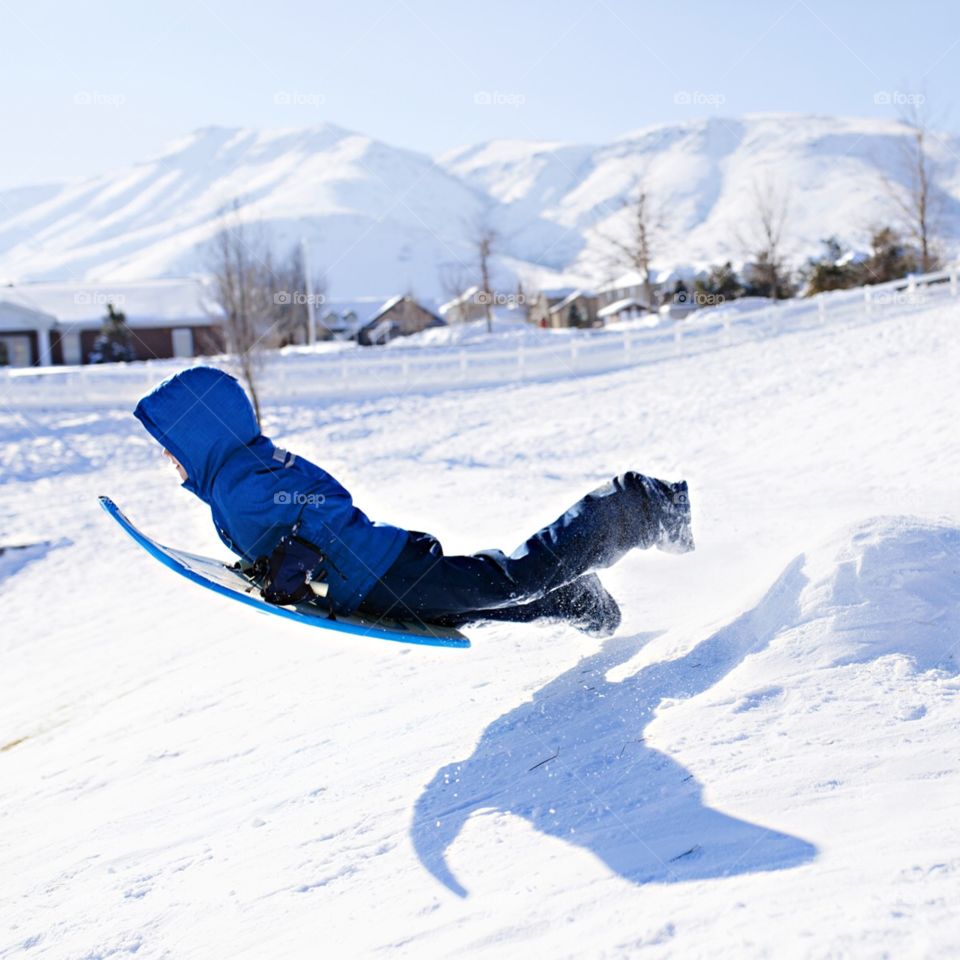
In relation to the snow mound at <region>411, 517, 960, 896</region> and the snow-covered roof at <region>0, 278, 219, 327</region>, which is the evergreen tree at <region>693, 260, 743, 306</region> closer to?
the snow-covered roof at <region>0, 278, 219, 327</region>

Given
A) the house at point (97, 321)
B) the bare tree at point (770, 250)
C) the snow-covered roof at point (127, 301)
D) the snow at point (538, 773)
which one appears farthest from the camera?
the snow-covered roof at point (127, 301)

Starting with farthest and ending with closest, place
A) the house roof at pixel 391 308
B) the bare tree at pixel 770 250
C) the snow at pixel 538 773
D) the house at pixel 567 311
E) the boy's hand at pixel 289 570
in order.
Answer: the house at pixel 567 311, the house roof at pixel 391 308, the bare tree at pixel 770 250, the boy's hand at pixel 289 570, the snow at pixel 538 773

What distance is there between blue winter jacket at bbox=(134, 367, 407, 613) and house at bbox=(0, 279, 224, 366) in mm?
40860

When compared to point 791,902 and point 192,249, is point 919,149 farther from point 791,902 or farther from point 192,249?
point 192,249

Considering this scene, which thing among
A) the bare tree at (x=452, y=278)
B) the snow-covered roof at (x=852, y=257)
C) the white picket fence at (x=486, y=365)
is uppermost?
the bare tree at (x=452, y=278)

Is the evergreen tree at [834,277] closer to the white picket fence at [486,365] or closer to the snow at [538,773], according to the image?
the white picket fence at [486,365]

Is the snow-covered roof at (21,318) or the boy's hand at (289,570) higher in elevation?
the snow-covered roof at (21,318)

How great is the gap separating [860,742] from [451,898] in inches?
51.6

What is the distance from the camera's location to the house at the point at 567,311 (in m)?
69.4

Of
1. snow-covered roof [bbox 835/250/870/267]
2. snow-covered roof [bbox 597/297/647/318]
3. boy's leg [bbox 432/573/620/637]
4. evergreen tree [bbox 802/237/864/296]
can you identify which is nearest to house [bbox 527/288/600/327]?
snow-covered roof [bbox 597/297/647/318]

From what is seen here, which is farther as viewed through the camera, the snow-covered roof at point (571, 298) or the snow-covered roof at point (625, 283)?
the snow-covered roof at point (571, 298)

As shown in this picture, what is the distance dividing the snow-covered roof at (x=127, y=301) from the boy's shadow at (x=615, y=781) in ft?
140

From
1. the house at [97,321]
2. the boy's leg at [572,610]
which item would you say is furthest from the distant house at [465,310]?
the boy's leg at [572,610]

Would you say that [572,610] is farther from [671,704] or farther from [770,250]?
[770,250]
